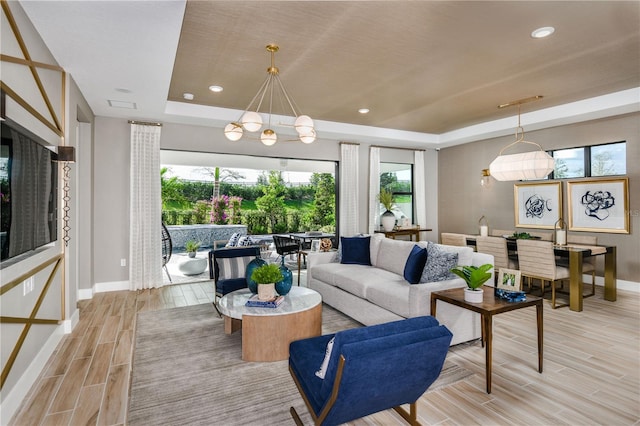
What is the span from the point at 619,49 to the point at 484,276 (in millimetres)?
2826

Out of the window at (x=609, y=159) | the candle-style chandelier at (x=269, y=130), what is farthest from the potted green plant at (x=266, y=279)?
the window at (x=609, y=159)

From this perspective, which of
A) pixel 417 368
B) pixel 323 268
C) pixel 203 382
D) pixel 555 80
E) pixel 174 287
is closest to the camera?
pixel 417 368

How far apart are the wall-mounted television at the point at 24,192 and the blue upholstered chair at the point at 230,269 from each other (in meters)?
1.68

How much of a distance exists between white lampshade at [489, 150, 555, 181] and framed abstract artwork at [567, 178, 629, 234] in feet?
4.77

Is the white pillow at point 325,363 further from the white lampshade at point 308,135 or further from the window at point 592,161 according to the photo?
the window at point 592,161

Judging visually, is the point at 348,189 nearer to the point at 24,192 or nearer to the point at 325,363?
the point at 24,192

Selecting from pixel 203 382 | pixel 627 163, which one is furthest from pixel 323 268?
pixel 627 163

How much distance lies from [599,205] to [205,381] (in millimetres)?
6131

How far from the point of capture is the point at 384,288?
3.62 metres

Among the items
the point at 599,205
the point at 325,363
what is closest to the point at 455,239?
the point at 599,205

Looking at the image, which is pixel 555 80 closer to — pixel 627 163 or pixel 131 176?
pixel 627 163

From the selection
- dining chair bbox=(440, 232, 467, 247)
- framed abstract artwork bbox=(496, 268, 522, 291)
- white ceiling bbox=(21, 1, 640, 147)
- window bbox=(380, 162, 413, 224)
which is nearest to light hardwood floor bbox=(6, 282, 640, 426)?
framed abstract artwork bbox=(496, 268, 522, 291)

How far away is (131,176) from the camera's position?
541cm

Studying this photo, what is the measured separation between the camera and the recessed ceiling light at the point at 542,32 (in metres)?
3.09
